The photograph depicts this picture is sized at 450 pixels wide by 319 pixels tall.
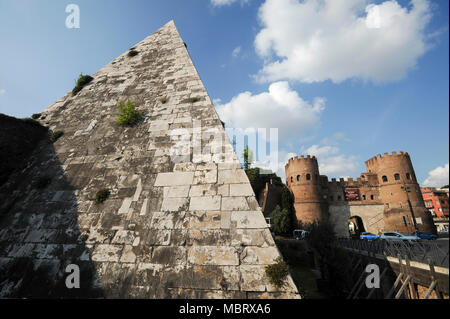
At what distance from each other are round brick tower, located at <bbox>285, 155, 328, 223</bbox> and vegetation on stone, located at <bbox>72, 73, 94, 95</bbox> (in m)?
32.8

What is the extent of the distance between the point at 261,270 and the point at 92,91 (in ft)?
31.0

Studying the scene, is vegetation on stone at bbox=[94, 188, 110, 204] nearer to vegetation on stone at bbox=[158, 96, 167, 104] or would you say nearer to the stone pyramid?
the stone pyramid

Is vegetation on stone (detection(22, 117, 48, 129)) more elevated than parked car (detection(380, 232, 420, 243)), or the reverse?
vegetation on stone (detection(22, 117, 48, 129))

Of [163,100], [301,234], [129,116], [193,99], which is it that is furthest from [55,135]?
[301,234]

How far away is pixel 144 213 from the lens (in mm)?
4387

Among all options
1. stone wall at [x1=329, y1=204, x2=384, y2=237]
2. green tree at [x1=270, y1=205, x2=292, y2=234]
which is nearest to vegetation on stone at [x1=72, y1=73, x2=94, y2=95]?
green tree at [x1=270, y1=205, x2=292, y2=234]

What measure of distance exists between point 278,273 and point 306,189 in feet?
109

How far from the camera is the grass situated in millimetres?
4832

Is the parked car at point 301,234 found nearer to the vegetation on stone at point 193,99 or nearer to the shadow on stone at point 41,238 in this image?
the vegetation on stone at point 193,99

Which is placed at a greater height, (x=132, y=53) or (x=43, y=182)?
(x=132, y=53)

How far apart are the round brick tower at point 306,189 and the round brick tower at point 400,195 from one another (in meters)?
9.19

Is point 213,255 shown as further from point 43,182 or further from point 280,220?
point 280,220

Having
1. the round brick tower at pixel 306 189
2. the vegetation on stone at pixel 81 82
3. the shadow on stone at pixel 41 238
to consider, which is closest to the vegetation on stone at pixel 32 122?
the shadow on stone at pixel 41 238
